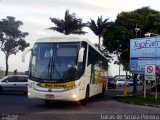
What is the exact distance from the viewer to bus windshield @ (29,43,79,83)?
1930 centimetres

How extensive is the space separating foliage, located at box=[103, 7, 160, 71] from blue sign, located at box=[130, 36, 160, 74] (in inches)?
406

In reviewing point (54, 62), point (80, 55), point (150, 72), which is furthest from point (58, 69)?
point (150, 72)

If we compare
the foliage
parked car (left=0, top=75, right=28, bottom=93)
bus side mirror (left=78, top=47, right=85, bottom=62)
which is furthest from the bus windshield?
the foliage

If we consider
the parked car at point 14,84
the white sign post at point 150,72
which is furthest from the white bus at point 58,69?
the parked car at point 14,84

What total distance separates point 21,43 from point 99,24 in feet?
40.1

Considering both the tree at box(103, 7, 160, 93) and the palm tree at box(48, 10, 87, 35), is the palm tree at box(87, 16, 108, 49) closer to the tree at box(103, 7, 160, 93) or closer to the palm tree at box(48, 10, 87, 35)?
the palm tree at box(48, 10, 87, 35)

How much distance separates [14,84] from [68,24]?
30.2 m

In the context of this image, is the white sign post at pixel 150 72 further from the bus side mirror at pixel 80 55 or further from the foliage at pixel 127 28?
the foliage at pixel 127 28

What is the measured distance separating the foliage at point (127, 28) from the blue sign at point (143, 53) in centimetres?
1031

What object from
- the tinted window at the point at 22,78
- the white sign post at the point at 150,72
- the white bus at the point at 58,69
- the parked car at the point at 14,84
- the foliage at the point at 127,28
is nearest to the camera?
the white bus at the point at 58,69

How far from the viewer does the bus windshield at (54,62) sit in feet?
63.3

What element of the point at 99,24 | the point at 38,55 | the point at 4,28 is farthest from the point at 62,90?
the point at 99,24

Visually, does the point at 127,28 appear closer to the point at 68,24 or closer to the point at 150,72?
the point at 68,24

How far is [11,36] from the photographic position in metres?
60.5
